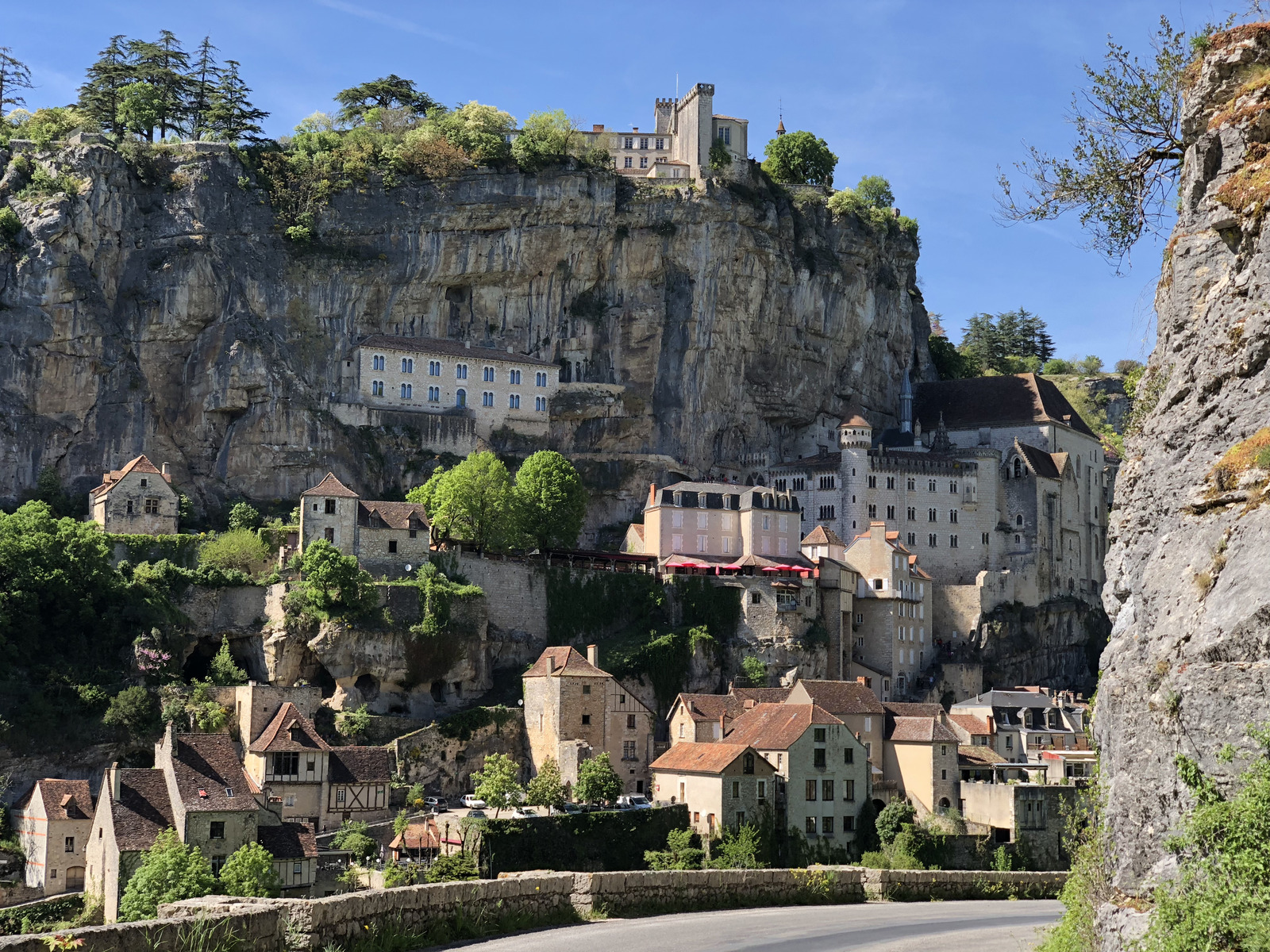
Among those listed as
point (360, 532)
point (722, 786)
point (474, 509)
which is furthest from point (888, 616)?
point (360, 532)

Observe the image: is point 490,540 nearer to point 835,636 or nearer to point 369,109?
point 835,636

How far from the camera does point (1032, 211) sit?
14.5 metres

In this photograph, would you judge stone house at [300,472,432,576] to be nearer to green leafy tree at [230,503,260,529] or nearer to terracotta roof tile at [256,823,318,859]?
green leafy tree at [230,503,260,529]

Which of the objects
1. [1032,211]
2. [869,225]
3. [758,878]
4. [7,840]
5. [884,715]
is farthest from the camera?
[869,225]

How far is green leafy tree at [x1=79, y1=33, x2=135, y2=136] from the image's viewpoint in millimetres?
84188

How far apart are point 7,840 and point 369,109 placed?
177 feet

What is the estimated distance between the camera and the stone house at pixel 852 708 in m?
55.3

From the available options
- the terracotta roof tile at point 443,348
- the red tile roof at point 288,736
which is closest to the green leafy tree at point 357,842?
the red tile roof at point 288,736

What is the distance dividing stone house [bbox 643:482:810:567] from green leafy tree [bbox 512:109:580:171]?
2084 cm

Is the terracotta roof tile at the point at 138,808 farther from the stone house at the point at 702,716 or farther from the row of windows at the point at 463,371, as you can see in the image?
the row of windows at the point at 463,371

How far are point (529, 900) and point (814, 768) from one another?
32960 millimetres

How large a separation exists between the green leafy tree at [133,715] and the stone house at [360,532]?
10.1m

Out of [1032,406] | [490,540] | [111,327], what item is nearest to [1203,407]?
[490,540]

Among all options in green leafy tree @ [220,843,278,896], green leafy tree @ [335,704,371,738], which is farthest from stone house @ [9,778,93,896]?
green leafy tree @ [335,704,371,738]
